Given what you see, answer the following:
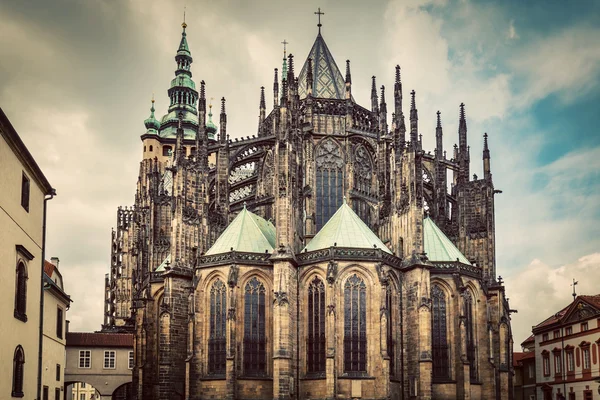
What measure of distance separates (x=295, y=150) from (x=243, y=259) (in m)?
8.16

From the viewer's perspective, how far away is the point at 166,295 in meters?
47.7

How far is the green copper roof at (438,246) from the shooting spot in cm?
5012

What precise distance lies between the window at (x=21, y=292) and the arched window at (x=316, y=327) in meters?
21.1

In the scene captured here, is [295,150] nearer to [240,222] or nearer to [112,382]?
[240,222]

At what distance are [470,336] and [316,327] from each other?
444 inches

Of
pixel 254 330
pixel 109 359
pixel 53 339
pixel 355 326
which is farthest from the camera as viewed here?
pixel 109 359

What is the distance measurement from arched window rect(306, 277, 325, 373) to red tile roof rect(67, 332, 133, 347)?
25236 millimetres

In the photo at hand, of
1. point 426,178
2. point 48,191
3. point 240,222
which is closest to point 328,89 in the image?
point 426,178

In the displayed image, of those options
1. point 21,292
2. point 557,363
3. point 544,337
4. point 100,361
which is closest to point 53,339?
point 21,292

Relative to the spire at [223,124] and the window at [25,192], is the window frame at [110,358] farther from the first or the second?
the window at [25,192]

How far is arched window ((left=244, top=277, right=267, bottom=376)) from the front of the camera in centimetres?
4541

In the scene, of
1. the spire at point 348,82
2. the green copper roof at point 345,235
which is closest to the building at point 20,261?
the green copper roof at point 345,235

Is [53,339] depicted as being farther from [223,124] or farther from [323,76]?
[323,76]

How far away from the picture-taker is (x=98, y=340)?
65.0 m
